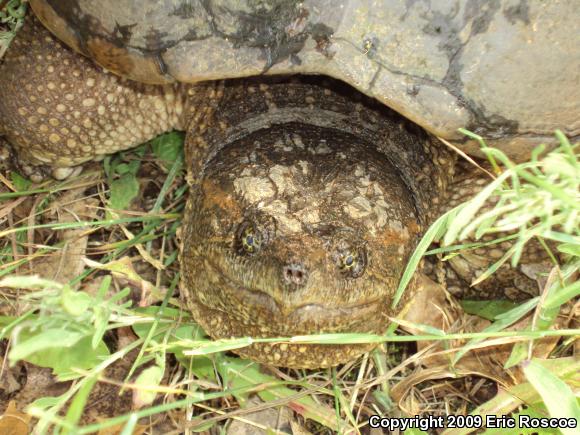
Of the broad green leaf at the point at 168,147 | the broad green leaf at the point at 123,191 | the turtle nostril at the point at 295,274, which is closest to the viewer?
the turtle nostril at the point at 295,274

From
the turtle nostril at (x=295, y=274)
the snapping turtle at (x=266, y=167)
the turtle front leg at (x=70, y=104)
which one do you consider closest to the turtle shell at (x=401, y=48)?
the snapping turtle at (x=266, y=167)

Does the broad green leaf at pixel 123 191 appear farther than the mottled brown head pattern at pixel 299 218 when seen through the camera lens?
Yes

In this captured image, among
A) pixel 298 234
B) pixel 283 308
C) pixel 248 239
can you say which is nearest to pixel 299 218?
pixel 298 234

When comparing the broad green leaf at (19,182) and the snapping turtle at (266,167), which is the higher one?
the snapping turtle at (266,167)

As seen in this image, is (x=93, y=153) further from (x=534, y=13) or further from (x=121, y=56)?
(x=534, y=13)

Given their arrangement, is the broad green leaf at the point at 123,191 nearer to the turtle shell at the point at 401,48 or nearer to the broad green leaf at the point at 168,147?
the broad green leaf at the point at 168,147

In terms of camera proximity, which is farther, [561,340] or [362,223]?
[561,340]

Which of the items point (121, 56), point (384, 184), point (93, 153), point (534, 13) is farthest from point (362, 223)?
point (93, 153)
